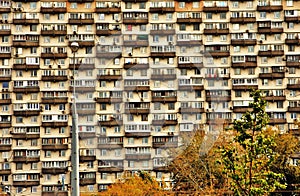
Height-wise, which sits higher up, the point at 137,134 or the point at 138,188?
the point at 137,134

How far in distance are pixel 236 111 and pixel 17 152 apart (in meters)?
20.2

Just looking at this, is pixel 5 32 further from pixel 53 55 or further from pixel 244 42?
pixel 244 42

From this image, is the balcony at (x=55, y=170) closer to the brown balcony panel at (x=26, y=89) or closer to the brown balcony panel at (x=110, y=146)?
the brown balcony panel at (x=110, y=146)

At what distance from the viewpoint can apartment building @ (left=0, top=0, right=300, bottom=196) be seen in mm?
63531

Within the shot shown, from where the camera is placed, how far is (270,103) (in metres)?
66.2

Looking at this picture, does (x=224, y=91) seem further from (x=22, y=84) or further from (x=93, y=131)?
(x=22, y=84)

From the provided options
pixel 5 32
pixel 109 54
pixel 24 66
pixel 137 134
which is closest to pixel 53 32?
pixel 24 66

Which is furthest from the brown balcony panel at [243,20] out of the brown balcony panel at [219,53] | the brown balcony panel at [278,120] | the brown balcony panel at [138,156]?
the brown balcony panel at [138,156]

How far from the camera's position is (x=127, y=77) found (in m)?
65.2

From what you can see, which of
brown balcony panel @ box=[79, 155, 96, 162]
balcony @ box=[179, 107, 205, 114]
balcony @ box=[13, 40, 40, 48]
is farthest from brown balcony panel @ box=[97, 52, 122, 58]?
brown balcony panel @ box=[79, 155, 96, 162]

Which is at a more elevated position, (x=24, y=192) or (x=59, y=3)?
(x=59, y=3)

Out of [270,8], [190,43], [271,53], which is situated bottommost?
[271,53]

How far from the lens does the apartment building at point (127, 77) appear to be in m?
63.5

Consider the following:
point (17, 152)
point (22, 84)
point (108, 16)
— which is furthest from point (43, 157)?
point (108, 16)
